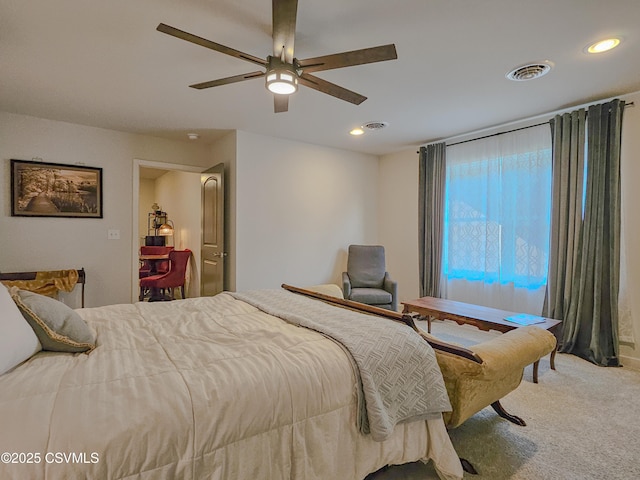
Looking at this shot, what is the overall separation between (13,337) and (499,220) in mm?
4287

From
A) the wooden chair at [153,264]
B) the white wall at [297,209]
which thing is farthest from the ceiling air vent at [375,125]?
the wooden chair at [153,264]

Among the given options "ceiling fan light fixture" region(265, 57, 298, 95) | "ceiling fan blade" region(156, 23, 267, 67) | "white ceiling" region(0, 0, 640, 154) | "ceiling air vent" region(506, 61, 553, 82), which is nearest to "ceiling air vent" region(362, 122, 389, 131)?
"white ceiling" region(0, 0, 640, 154)

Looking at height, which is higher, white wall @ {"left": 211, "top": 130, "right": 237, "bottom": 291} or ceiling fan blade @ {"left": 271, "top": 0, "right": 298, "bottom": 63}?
ceiling fan blade @ {"left": 271, "top": 0, "right": 298, "bottom": 63}

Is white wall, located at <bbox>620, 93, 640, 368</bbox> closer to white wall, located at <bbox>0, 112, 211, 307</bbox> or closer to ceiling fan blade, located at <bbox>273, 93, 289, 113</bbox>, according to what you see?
ceiling fan blade, located at <bbox>273, 93, 289, 113</bbox>

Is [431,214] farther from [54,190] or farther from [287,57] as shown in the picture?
[54,190]

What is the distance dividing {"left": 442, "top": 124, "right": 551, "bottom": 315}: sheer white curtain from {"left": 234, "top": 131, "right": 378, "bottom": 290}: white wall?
135 cm

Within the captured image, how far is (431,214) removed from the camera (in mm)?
4660

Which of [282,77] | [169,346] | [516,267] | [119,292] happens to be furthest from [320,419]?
[119,292]

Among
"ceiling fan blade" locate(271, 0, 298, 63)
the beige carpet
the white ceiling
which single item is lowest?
the beige carpet

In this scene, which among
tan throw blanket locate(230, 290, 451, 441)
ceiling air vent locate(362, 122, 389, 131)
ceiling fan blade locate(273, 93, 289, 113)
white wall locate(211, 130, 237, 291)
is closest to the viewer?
tan throw blanket locate(230, 290, 451, 441)

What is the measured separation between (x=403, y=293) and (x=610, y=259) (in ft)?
8.55

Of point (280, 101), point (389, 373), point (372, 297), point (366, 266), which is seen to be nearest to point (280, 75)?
point (280, 101)

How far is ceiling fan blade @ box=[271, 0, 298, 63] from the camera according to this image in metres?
1.54

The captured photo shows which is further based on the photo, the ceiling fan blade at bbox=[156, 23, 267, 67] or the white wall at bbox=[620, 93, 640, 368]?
the white wall at bbox=[620, 93, 640, 368]
